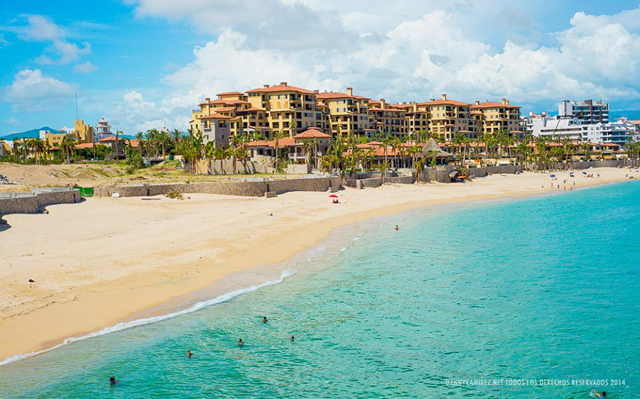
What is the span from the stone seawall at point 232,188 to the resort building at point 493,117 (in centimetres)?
10525

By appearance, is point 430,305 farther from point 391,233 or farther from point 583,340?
point 391,233

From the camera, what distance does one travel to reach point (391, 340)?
Result: 20.8 m

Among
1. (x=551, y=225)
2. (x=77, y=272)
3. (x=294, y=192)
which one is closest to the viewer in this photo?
(x=77, y=272)

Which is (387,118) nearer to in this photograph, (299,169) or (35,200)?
(299,169)

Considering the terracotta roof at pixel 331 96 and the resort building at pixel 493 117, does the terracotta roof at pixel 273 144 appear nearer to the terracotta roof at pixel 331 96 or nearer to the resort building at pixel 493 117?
the terracotta roof at pixel 331 96

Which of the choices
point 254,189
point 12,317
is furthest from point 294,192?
point 12,317

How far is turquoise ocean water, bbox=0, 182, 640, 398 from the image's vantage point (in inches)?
672

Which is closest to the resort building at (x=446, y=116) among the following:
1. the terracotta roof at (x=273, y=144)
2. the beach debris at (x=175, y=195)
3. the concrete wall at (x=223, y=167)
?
the terracotta roof at (x=273, y=144)

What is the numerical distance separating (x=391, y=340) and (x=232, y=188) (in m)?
42.2

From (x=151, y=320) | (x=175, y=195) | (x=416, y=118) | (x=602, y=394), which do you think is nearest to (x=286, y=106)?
(x=416, y=118)

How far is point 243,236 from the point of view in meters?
39.4

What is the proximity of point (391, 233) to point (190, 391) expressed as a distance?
30.7m

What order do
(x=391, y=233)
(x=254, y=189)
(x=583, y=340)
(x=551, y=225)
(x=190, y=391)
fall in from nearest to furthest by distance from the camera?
(x=190, y=391)
(x=583, y=340)
(x=391, y=233)
(x=551, y=225)
(x=254, y=189)

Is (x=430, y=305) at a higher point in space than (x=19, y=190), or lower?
lower
